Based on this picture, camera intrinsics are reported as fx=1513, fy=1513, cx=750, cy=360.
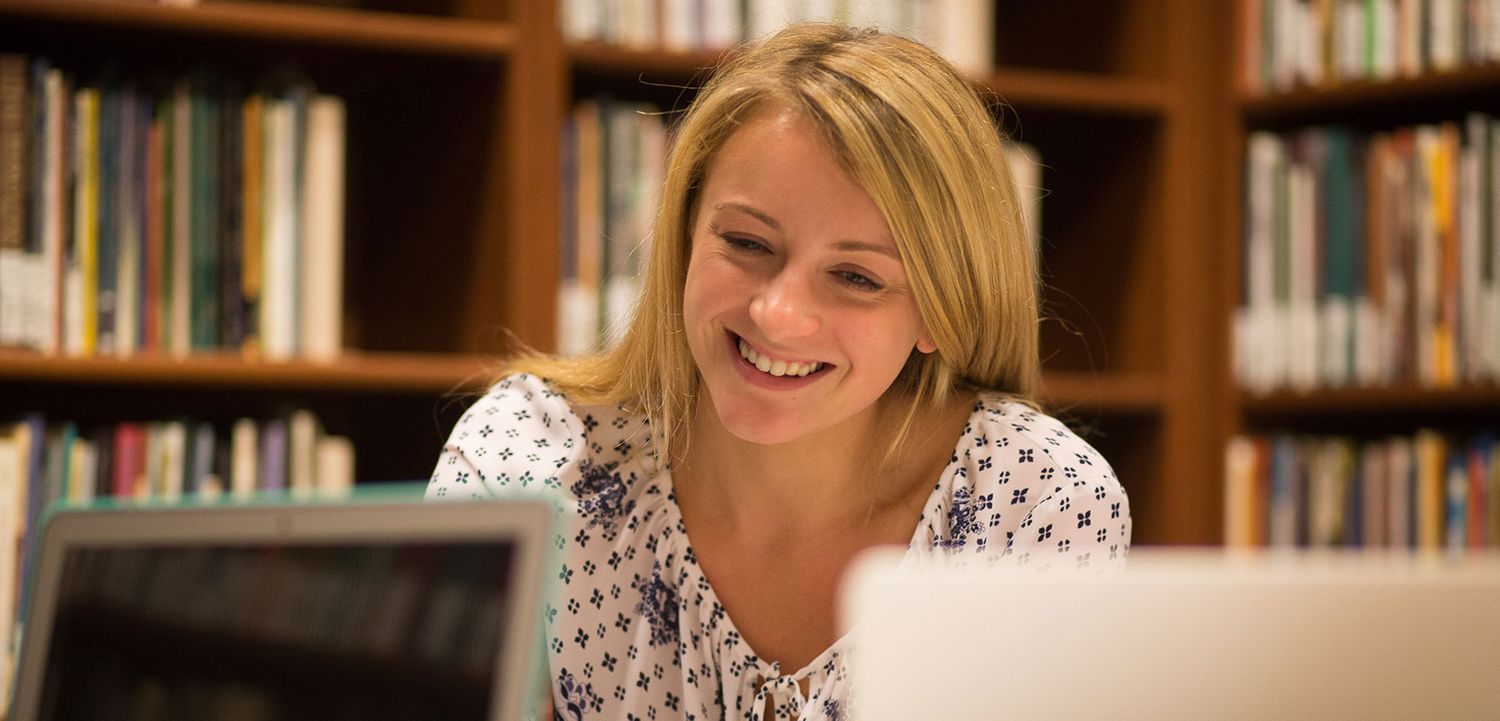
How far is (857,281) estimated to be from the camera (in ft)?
4.00

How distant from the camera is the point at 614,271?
202cm

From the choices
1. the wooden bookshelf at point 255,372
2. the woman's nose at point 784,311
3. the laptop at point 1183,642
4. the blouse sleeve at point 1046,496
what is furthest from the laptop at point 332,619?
the wooden bookshelf at point 255,372

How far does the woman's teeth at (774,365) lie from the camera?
1.23 metres

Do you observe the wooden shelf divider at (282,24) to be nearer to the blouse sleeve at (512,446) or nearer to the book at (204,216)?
the book at (204,216)

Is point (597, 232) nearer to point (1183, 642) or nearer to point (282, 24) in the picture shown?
point (282, 24)

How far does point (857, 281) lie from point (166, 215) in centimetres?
101

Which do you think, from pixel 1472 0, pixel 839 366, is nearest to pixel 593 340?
pixel 839 366

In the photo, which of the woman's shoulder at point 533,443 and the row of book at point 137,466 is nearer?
the woman's shoulder at point 533,443

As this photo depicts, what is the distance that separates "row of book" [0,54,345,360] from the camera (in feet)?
5.84

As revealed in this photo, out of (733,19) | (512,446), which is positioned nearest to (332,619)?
(512,446)

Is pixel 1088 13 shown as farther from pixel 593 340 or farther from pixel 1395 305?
pixel 593 340

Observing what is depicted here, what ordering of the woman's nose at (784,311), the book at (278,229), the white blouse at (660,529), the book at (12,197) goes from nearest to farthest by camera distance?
the woman's nose at (784,311)
the white blouse at (660,529)
the book at (12,197)
the book at (278,229)

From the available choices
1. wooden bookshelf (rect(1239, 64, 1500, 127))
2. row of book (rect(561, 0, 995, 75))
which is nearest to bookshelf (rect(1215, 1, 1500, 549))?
wooden bookshelf (rect(1239, 64, 1500, 127))

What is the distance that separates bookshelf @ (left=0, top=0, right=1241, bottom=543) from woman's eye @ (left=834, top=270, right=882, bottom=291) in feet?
2.42
